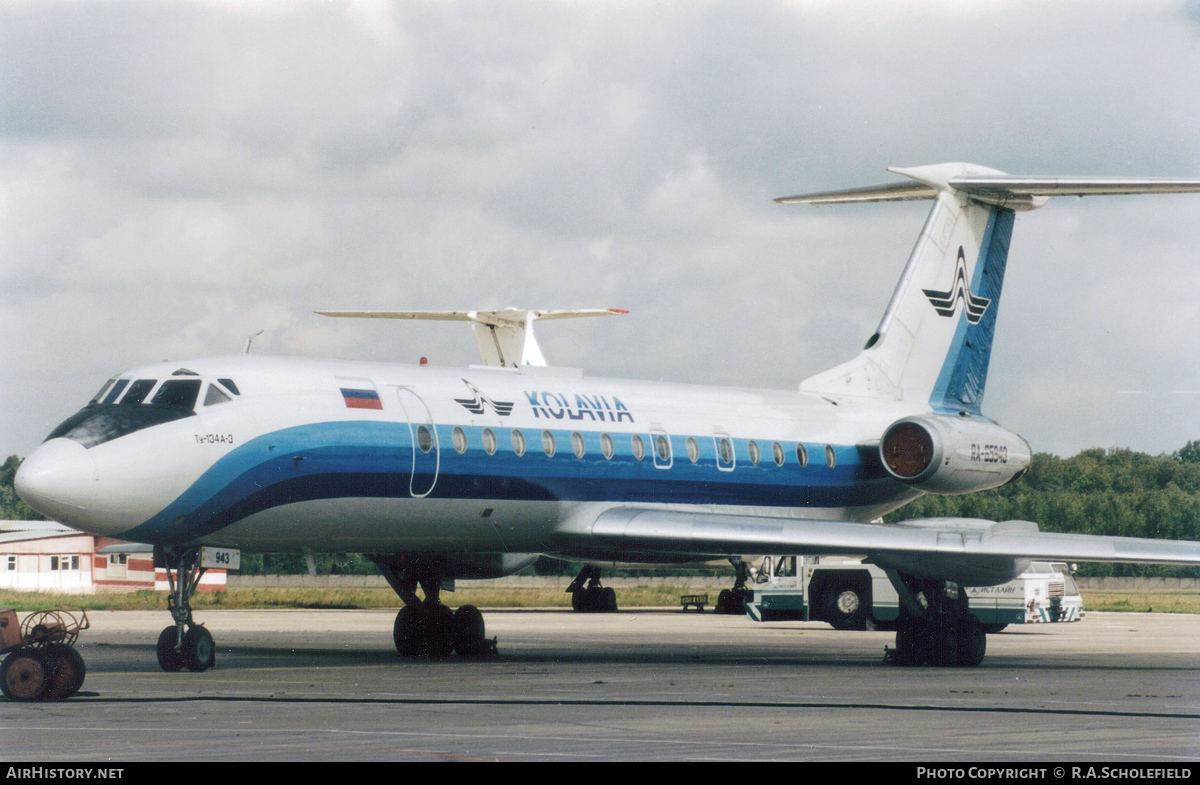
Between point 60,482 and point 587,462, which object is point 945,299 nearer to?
point 587,462

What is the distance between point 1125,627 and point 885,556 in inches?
683

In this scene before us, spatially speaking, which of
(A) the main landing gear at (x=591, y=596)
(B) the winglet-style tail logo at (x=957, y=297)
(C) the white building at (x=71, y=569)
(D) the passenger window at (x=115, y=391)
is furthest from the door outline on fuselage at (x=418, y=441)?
(C) the white building at (x=71, y=569)

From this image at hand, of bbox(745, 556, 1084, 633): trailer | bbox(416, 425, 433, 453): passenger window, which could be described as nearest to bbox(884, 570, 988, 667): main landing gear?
bbox(416, 425, 433, 453): passenger window

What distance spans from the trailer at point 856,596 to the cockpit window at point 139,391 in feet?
57.2

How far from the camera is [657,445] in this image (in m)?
23.0

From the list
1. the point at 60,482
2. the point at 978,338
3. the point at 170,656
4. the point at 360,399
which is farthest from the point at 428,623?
the point at 978,338

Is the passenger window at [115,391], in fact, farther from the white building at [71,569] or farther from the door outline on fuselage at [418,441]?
the white building at [71,569]

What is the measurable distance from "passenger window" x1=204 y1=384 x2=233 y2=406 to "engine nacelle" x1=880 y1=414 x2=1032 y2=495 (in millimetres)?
11277

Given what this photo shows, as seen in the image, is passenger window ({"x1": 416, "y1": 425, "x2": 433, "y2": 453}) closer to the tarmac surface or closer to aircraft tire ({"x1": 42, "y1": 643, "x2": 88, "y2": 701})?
the tarmac surface

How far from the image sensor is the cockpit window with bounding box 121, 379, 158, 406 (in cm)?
1828

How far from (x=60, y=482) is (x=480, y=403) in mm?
5996

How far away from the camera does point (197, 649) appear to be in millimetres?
18422
